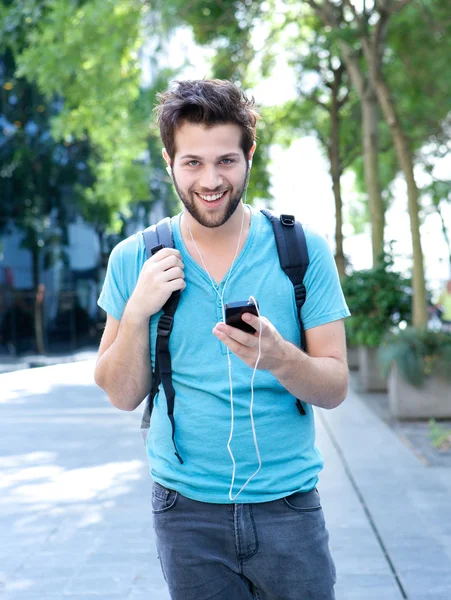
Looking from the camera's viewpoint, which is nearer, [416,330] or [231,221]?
[231,221]

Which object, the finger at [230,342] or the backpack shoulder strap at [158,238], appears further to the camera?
the backpack shoulder strap at [158,238]

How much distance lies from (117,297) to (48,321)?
24.3m

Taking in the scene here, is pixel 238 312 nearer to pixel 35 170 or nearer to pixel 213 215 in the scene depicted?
pixel 213 215

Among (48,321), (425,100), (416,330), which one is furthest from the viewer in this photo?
(48,321)

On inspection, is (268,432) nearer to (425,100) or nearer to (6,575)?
(6,575)

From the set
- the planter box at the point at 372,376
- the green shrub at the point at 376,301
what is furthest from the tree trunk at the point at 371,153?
the planter box at the point at 372,376

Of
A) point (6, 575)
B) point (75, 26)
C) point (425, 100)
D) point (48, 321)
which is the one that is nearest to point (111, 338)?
point (6, 575)

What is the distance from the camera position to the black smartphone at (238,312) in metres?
2.22

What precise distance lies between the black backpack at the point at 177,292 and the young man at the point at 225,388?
0.02 m

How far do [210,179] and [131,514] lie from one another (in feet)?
15.4

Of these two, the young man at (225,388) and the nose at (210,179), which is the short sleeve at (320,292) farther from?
the nose at (210,179)

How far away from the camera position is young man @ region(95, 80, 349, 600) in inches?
98.1

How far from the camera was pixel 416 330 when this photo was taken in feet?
37.1

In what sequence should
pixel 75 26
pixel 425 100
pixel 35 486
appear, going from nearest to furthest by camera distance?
pixel 35 486 < pixel 75 26 < pixel 425 100
